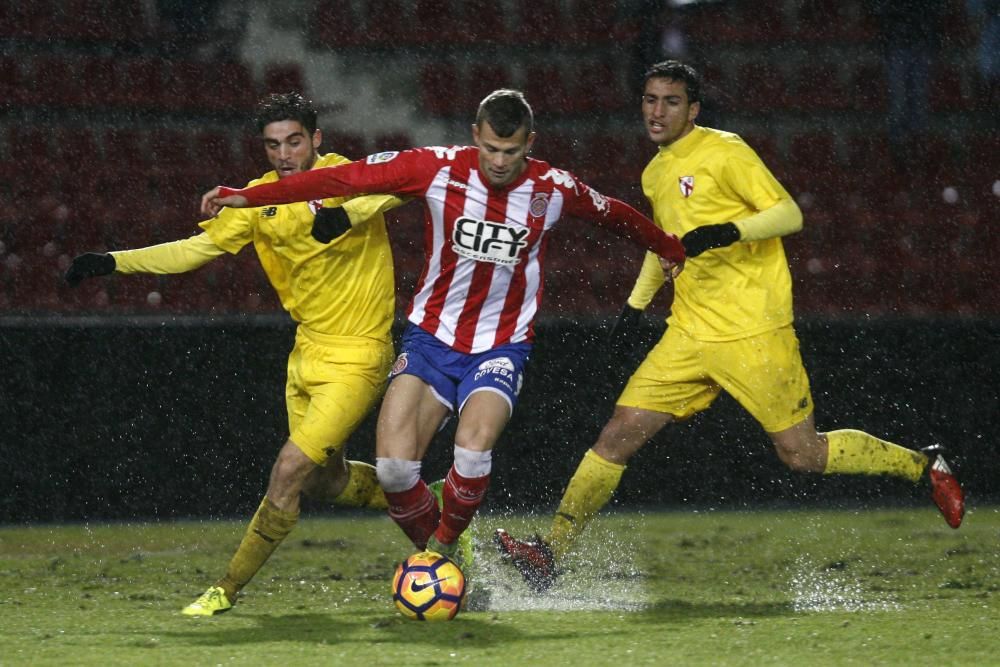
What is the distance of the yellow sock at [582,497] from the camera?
5754 mm

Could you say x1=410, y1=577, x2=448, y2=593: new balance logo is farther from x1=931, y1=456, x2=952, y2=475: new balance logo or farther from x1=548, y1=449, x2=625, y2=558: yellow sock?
x1=931, y1=456, x2=952, y2=475: new balance logo

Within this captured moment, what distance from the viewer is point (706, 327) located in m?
5.79

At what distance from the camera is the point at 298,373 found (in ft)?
18.4

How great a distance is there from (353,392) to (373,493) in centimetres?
71

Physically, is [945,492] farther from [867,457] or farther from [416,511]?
[416,511]

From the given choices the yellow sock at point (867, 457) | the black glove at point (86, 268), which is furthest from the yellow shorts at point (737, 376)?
the black glove at point (86, 268)

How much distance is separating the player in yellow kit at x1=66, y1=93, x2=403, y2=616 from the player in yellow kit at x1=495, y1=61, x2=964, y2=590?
843 millimetres

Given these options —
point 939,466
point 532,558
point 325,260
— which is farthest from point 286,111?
point 939,466

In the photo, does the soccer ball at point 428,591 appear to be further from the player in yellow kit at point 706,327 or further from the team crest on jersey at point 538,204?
the team crest on jersey at point 538,204

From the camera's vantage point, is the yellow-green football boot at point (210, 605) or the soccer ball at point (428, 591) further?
the yellow-green football boot at point (210, 605)

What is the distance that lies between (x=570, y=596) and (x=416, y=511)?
65 cm

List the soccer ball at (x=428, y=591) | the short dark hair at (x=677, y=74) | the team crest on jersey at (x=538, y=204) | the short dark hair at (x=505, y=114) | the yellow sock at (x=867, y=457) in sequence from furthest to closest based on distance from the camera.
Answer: the yellow sock at (x=867, y=457)
the short dark hair at (x=677, y=74)
the team crest on jersey at (x=538, y=204)
the short dark hair at (x=505, y=114)
the soccer ball at (x=428, y=591)

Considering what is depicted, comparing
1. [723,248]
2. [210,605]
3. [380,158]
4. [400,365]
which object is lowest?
[210,605]

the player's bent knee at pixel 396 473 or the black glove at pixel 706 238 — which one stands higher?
the black glove at pixel 706 238
